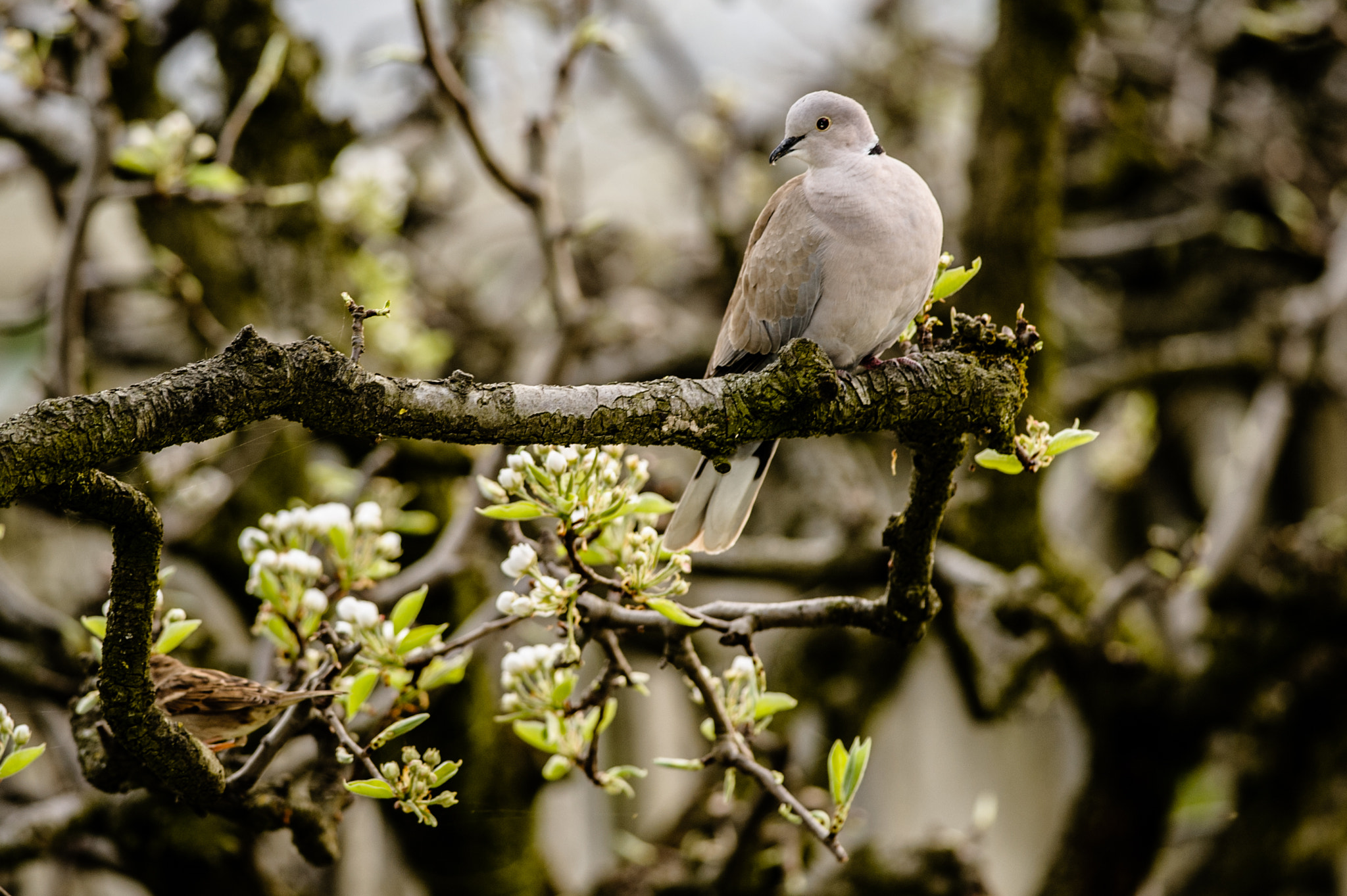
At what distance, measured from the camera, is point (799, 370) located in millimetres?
1049

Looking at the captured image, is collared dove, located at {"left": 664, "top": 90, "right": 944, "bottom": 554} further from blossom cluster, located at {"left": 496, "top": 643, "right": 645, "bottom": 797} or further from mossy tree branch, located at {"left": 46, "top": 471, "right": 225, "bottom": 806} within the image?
mossy tree branch, located at {"left": 46, "top": 471, "right": 225, "bottom": 806}

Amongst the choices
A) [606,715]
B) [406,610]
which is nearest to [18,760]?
[406,610]

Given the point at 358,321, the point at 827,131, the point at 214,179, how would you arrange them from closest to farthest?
the point at 358,321 < the point at 827,131 < the point at 214,179

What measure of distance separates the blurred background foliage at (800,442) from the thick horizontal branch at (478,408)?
1.29 ft

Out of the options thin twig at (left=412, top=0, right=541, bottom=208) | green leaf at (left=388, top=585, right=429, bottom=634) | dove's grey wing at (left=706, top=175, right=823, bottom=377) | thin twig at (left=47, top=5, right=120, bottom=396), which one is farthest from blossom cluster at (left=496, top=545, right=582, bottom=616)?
thin twig at (left=47, top=5, right=120, bottom=396)

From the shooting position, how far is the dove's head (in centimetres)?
128

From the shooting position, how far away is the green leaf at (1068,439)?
3.43 ft

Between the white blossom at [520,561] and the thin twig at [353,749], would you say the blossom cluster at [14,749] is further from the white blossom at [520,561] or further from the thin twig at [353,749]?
the white blossom at [520,561]

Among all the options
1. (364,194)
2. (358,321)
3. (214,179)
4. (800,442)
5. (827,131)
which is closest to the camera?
(358,321)

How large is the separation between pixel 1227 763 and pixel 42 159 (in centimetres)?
382

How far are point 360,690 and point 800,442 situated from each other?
224 cm

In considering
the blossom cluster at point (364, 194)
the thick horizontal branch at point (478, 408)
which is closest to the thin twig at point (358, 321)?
the thick horizontal branch at point (478, 408)

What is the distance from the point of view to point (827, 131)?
1.30 m

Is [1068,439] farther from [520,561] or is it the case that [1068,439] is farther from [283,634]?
[283,634]
